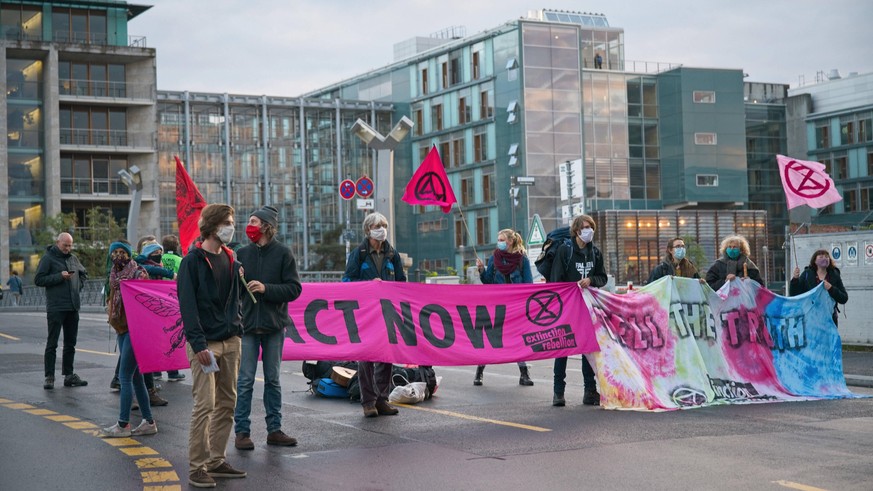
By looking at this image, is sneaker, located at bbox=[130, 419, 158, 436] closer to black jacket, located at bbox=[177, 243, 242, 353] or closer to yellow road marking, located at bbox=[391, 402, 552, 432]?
black jacket, located at bbox=[177, 243, 242, 353]

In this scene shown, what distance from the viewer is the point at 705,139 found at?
7169 centimetres

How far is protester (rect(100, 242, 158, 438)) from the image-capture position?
10156 millimetres

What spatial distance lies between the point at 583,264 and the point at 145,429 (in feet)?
17.6

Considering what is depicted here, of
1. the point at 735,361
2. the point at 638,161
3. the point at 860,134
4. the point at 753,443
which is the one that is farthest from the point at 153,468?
the point at 860,134

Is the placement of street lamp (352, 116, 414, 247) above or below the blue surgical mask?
above

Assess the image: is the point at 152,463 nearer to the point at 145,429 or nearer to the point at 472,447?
the point at 145,429

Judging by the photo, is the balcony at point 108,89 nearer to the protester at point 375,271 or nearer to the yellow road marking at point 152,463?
the protester at point 375,271

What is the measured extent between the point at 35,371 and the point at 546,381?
7806mm

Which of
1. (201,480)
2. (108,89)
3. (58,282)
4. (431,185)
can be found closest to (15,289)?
(108,89)

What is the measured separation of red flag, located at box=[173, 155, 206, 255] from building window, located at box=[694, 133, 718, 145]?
57.6 m

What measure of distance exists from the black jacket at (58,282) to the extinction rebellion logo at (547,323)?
6.43 m

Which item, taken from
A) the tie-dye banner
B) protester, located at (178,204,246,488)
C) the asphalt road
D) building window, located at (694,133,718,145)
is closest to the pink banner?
the tie-dye banner

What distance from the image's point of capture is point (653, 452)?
352 inches

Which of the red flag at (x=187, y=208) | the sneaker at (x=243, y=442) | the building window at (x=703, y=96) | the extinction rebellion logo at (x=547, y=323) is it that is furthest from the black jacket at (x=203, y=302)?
the building window at (x=703, y=96)
